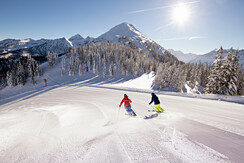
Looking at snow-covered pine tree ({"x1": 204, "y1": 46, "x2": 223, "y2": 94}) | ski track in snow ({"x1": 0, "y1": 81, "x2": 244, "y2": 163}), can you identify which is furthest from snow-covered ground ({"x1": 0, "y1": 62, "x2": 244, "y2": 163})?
snow-covered pine tree ({"x1": 204, "y1": 46, "x2": 223, "y2": 94})

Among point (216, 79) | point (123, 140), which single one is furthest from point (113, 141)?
point (216, 79)

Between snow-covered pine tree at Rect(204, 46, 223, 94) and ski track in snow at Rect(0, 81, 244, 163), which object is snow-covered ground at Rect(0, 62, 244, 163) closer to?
ski track in snow at Rect(0, 81, 244, 163)

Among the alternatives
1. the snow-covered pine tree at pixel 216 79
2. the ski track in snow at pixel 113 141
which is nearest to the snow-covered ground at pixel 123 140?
the ski track in snow at pixel 113 141

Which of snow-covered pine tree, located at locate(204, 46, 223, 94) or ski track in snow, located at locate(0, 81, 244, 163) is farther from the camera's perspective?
snow-covered pine tree, located at locate(204, 46, 223, 94)

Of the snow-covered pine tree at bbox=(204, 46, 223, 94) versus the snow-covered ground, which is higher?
the snow-covered pine tree at bbox=(204, 46, 223, 94)

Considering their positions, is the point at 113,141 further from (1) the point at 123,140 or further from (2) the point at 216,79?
(2) the point at 216,79

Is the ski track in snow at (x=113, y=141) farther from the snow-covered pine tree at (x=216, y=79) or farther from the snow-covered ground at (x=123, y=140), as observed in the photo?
the snow-covered pine tree at (x=216, y=79)

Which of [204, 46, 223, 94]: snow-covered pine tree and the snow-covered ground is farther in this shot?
[204, 46, 223, 94]: snow-covered pine tree

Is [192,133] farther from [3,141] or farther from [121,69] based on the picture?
[121,69]

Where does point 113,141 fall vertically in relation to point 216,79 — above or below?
below

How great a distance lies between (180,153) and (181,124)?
2.42 meters

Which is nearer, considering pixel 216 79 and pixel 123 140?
pixel 123 140

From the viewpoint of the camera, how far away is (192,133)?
445 cm

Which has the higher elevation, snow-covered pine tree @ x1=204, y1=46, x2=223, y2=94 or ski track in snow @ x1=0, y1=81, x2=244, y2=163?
snow-covered pine tree @ x1=204, y1=46, x2=223, y2=94
